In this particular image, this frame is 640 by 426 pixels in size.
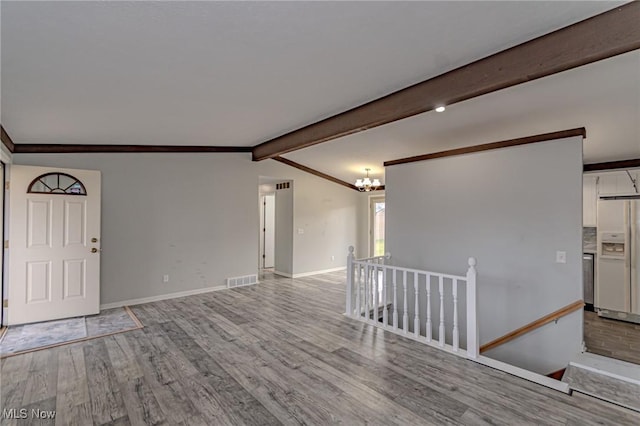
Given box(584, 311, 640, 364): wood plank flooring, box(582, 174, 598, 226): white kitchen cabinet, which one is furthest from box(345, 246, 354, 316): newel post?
box(582, 174, 598, 226): white kitchen cabinet

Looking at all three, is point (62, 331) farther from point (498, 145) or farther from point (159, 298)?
point (498, 145)

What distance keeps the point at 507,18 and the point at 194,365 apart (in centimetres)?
377

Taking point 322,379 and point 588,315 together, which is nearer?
point 322,379

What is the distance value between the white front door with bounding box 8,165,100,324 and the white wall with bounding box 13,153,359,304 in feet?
1.09

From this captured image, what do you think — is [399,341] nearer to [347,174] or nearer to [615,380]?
[615,380]

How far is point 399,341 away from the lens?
11.3 feet

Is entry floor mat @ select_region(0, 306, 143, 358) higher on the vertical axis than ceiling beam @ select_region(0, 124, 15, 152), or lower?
lower

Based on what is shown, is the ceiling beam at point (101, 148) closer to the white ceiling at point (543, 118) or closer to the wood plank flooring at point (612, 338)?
the white ceiling at point (543, 118)

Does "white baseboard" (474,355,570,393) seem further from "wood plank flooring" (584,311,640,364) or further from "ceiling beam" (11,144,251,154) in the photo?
"ceiling beam" (11,144,251,154)

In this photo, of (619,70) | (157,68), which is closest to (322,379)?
(157,68)

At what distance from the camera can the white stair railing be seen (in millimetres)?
3090

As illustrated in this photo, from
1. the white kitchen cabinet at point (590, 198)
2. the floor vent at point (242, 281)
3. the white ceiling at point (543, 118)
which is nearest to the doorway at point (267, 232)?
the floor vent at point (242, 281)

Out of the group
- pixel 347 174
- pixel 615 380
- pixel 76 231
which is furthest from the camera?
pixel 347 174

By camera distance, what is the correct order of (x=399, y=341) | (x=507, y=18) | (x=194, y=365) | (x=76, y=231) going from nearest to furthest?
(x=507, y=18) < (x=194, y=365) < (x=399, y=341) < (x=76, y=231)
